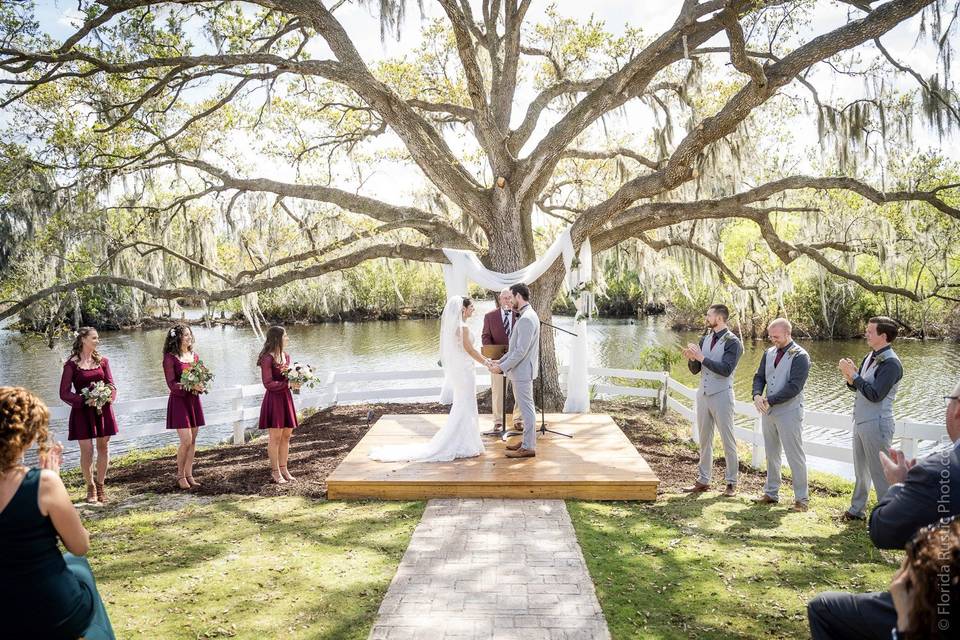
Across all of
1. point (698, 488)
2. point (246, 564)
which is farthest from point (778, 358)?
point (246, 564)

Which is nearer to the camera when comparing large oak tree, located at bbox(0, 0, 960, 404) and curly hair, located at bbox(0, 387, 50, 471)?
curly hair, located at bbox(0, 387, 50, 471)

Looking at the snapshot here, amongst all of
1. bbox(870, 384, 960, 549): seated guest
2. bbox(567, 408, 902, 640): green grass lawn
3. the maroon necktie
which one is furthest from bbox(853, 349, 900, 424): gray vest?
bbox(870, 384, 960, 549): seated guest

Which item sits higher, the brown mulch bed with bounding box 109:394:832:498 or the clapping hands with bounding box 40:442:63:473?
the clapping hands with bounding box 40:442:63:473

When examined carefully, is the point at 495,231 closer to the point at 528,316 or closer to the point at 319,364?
the point at 528,316

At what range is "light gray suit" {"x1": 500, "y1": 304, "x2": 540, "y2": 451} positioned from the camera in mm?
7047

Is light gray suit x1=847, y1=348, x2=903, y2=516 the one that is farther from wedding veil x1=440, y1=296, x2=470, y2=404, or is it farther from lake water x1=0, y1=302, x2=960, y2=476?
lake water x1=0, y1=302, x2=960, y2=476

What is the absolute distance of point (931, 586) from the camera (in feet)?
6.19

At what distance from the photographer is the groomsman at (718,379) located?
248 inches

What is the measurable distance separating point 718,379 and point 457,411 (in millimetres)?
2957

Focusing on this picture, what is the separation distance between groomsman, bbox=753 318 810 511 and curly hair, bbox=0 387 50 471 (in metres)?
5.56

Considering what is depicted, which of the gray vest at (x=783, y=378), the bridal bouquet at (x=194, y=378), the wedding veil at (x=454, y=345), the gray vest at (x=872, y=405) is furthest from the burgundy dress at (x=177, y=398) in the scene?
the gray vest at (x=872, y=405)

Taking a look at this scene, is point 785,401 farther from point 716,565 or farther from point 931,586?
point 931,586

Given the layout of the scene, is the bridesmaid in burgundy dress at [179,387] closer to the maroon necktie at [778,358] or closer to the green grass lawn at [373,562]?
the green grass lawn at [373,562]

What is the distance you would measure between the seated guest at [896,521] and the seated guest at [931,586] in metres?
0.58
